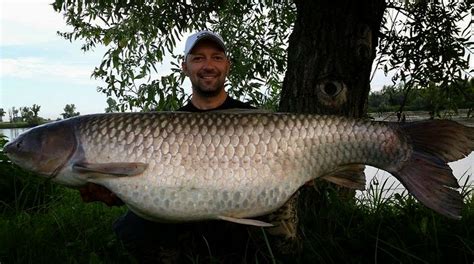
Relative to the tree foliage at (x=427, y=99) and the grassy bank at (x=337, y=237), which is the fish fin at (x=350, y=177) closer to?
the grassy bank at (x=337, y=237)

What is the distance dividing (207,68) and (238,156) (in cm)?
110

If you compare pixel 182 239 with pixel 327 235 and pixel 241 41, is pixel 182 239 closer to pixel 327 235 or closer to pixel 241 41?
pixel 327 235

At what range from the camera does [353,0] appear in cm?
354

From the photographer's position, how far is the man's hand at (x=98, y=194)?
2.33 meters

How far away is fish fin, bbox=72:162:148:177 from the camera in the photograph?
2146 millimetres

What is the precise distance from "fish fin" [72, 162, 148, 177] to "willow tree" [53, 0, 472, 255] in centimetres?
149

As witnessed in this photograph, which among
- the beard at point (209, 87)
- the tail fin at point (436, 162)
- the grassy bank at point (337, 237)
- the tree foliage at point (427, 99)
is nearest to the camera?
the tail fin at point (436, 162)

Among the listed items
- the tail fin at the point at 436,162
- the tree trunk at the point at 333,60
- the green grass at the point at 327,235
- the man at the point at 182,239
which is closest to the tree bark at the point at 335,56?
the tree trunk at the point at 333,60

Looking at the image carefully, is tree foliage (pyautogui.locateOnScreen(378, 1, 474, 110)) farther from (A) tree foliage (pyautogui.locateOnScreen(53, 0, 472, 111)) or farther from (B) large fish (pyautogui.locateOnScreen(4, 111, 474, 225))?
(B) large fish (pyautogui.locateOnScreen(4, 111, 474, 225))

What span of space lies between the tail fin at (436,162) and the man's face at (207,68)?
123 centimetres

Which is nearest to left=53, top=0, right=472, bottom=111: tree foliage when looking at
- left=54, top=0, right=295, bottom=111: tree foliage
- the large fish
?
left=54, top=0, right=295, bottom=111: tree foliage

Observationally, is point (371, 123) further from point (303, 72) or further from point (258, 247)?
point (303, 72)

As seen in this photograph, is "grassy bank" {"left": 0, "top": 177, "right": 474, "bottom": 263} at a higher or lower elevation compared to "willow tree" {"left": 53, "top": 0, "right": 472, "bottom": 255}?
lower

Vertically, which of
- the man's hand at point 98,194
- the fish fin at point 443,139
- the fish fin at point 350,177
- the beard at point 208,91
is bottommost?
the man's hand at point 98,194
